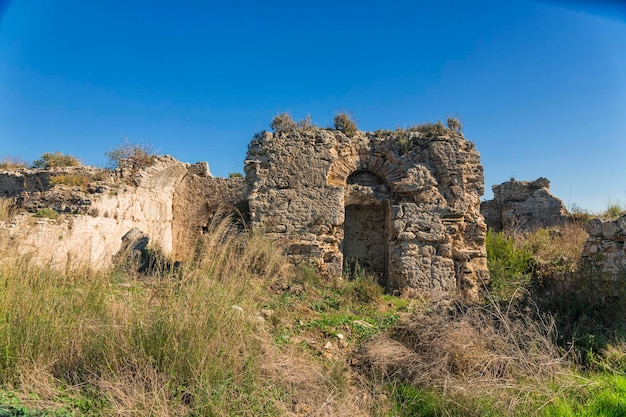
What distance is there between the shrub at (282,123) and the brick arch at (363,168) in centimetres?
128

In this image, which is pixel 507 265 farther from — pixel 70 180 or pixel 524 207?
pixel 70 180

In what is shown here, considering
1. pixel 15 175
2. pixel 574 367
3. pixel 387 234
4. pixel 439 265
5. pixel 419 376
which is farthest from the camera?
pixel 15 175

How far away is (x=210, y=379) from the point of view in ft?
10.1

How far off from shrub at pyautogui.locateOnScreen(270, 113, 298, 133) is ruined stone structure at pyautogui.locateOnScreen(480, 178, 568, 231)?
944 centimetres

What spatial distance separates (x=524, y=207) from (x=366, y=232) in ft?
28.5

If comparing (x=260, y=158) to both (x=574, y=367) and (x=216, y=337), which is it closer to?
(x=216, y=337)

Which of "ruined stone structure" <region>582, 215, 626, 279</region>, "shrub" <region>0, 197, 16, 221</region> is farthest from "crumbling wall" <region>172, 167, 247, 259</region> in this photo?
"ruined stone structure" <region>582, 215, 626, 279</region>

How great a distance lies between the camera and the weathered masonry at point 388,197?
804 cm

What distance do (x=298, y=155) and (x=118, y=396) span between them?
242 inches

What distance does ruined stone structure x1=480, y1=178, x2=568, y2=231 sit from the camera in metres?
14.2

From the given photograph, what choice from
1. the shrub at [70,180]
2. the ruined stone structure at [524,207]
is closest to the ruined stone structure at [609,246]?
the ruined stone structure at [524,207]

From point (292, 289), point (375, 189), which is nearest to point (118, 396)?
point (292, 289)

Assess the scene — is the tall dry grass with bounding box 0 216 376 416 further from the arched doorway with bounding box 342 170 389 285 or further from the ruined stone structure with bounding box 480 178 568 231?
the ruined stone structure with bounding box 480 178 568 231

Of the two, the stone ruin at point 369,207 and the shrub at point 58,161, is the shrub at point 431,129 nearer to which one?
the stone ruin at point 369,207
